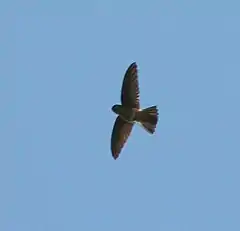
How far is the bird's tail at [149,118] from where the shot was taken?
1847 centimetres

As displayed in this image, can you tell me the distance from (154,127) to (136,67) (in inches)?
39.4

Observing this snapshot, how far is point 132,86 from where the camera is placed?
18750mm

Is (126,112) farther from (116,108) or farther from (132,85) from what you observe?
(132,85)

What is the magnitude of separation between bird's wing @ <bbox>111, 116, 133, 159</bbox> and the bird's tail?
0.65 meters

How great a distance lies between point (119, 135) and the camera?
1928 cm

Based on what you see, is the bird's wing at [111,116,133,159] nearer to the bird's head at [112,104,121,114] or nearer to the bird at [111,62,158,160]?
the bird at [111,62,158,160]

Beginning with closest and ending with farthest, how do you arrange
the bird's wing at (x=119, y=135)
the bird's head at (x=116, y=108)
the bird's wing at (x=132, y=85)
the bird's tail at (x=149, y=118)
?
the bird's tail at (x=149, y=118)
the bird's wing at (x=132, y=85)
the bird's head at (x=116, y=108)
the bird's wing at (x=119, y=135)

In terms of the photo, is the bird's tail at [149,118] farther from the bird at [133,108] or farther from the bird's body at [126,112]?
the bird's body at [126,112]

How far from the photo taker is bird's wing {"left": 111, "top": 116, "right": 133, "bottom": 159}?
63.2 feet

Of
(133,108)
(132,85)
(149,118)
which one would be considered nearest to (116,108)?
(133,108)

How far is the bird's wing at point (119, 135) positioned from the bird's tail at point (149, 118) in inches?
25.6

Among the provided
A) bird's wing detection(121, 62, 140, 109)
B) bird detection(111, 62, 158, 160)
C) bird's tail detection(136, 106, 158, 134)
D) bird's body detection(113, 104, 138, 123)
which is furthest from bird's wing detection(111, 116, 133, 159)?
bird's tail detection(136, 106, 158, 134)

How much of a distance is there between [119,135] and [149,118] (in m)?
0.91

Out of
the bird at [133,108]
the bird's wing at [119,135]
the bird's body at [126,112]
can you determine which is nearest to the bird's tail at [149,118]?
the bird at [133,108]
